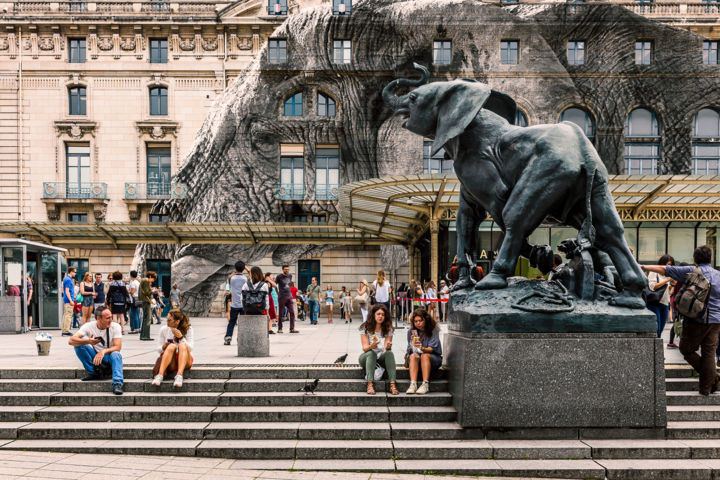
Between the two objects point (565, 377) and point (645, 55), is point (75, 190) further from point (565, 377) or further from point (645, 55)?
point (645, 55)

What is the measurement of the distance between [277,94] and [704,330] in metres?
24.0

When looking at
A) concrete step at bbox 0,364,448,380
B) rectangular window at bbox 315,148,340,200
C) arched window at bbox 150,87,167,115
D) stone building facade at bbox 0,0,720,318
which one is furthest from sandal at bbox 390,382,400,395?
arched window at bbox 150,87,167,115

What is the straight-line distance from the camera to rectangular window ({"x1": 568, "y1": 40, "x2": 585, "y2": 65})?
27.0 meters

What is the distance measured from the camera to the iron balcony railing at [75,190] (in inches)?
1104

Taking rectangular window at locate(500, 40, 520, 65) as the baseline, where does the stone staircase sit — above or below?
below

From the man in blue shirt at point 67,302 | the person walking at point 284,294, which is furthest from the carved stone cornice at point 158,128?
the person walking at point 284,294

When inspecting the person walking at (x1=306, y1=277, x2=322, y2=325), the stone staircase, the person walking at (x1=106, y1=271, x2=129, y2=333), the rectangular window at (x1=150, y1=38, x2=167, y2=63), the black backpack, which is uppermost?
the rectangular window at (x1=150, y1=38, x2=167, y2=63)

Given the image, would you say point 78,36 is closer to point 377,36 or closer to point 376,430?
point 377,36

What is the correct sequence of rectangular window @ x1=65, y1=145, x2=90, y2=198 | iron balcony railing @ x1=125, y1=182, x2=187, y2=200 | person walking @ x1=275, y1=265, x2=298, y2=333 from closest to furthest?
person walking @ x1=275, y1=265, x2=298, y2=333
iron balcony railing @ x1=125, y1=182, x2=187, y2=200
rectangular window @ x1=65, y1=145, x2=90, y2=198

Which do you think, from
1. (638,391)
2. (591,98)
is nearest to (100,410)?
(638,391)

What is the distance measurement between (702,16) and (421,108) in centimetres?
2788

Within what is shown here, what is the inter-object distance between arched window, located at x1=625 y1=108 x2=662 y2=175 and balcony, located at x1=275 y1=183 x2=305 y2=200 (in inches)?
632

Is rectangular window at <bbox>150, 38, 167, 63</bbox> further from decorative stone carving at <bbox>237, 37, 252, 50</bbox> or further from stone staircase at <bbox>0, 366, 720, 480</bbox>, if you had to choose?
stone staircase at <bbox>0, 366, 720, 480</bbox>

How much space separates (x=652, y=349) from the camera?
5520 mm
